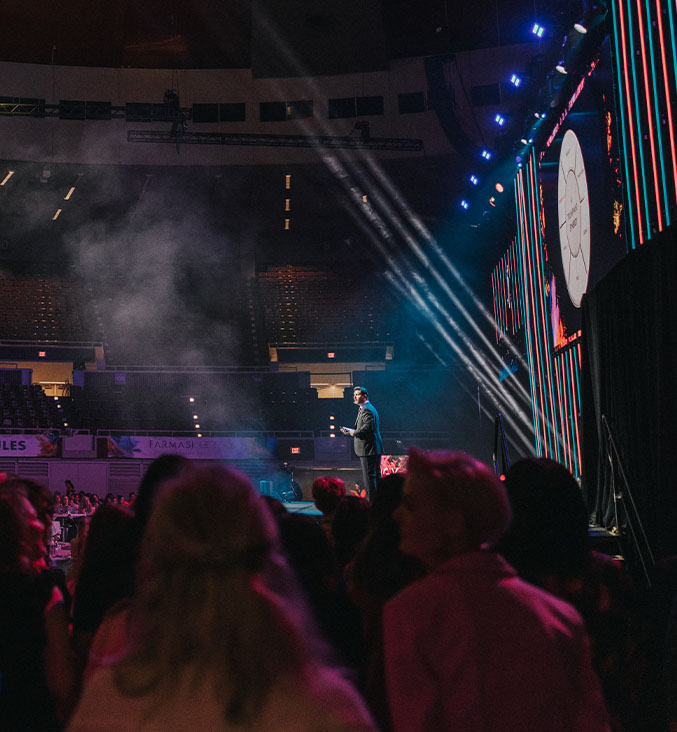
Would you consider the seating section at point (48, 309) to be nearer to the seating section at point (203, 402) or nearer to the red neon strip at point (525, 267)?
the seating section at point (203, 402)

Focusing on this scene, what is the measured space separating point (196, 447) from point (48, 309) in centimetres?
709

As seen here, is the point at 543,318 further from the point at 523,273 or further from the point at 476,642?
the point at 476,642

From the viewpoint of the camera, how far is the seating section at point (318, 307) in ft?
62.3

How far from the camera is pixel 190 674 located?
1.00 m

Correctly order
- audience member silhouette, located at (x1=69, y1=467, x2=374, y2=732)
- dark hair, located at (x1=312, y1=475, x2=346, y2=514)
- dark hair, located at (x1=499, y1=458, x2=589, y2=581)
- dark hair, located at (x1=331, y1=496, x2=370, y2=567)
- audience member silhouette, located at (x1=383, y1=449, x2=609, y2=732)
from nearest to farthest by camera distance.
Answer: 1. audience member silhouette, located at (x1=69, y1=467, x2=374, y2=732)
2. audience member silhouette, located at (x1=383, y1=449, x2=609, y2=732)
3. dark hair, located at (x1=499, y1=458, x2=589, y2=581)
4. dark hair, located at (x1=331, y1=496, x2=370, y2=567)
5. dark hair, located at (x1=312, y1=475, x2=346, y2=514)

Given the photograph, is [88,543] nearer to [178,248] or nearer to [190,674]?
[190,674]

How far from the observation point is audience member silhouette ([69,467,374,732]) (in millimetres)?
983

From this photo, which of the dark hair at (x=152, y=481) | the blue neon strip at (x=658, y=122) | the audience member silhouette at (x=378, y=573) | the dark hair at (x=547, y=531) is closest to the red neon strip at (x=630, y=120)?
the blue neon strip at (x=658, y=122)

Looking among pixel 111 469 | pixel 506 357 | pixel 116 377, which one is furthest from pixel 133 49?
pixel 506 357

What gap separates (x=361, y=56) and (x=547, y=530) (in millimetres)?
15350

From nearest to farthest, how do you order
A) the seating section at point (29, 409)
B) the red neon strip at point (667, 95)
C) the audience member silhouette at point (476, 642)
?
the audience member silhouette at point (476, 642), the red neon strip at point (667, 95), the seating section at point (29, 409)

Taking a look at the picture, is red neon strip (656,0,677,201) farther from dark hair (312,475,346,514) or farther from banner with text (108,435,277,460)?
banner with text (108,435,277,460)

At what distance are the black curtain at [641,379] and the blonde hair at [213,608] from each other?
159 inches

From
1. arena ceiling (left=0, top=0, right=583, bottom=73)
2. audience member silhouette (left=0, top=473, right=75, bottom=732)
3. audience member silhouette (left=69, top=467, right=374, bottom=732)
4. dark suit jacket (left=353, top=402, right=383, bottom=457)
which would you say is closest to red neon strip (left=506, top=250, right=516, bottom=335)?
arena ceiling (left=0, top=0, right=583, bottom=73)
